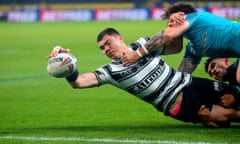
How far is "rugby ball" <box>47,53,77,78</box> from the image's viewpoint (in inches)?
328

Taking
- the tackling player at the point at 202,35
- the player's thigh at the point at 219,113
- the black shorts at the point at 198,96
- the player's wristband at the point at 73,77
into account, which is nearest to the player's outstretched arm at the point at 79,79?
the player's wristband at the point at 73,77

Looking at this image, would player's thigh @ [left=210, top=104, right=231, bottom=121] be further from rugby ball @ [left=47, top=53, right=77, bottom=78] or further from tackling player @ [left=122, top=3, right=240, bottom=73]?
rugby ball @ [left=47, top=53, right=77, bottom=78]

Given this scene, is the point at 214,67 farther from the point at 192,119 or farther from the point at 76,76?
the point at 76,76

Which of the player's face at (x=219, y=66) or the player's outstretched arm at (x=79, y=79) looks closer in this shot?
the player's outstretched arm at (x=79, y=79)

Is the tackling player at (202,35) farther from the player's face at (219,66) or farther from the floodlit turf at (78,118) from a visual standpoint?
the floodlit turf at (78,118)

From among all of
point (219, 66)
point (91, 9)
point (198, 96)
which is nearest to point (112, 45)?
point (198, 96)

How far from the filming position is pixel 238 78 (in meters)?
8.29

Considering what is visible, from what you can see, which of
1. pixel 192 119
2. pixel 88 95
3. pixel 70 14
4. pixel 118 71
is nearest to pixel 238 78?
pixel 192 119

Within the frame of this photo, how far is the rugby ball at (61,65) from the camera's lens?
834 centimetres

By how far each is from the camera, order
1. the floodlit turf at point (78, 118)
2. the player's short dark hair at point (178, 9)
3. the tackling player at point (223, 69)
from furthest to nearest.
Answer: the tackling player at point (223, 69), the player's short dark hair at point (178, 9), the floodlit turf at point (78, 118)

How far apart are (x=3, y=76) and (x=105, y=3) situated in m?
40.9

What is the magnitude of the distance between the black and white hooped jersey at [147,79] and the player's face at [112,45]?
115 mm

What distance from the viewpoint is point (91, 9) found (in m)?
53.8

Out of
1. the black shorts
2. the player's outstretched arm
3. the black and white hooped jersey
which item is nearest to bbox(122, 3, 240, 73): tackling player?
the black and white hooped jersey
